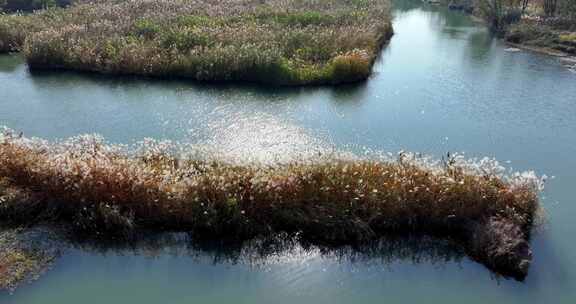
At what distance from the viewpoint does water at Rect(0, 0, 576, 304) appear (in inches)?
428

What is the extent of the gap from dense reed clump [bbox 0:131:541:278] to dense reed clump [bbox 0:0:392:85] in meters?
11.6

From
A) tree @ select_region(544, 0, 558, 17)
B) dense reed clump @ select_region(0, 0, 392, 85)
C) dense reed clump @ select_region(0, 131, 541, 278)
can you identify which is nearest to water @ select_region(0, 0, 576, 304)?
dense reed clump @ select_region(0, 131, 541, 278)

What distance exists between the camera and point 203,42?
25844 mm

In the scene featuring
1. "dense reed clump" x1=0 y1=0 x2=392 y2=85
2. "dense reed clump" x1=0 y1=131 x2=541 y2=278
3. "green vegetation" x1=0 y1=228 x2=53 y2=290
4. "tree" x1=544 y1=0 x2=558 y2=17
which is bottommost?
"green vegetation" x1=0 y1=228 x2=53 y2=290

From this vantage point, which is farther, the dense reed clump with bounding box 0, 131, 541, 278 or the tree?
the tree

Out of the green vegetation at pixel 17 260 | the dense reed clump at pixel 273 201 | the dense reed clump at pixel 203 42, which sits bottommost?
the green vegetation at pixel 17 260

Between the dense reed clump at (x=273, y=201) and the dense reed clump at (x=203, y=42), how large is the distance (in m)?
11.6

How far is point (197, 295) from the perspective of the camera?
1070cm

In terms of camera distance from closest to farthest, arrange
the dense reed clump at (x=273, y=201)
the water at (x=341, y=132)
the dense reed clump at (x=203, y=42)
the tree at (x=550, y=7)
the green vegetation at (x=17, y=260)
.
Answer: the green vegetation at (x=17, y=260) → the water at (x=341, y=132) → the dense reed clump at (x=273, y=201) → the dense reed clump at (x=203, y=42) → the tree at (x=550, y=7)

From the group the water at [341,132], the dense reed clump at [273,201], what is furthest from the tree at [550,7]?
the dense reed clump at [273,201]

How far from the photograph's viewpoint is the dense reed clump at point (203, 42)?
76.4 feet

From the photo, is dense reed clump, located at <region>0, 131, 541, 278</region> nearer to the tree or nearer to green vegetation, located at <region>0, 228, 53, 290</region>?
green vegetation, located at <region>0, 228, 53, 290</region>

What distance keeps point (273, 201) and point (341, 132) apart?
731 centimetres

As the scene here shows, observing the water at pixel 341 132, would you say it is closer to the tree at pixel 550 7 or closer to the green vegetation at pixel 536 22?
the green vegetation at pixel 536 22
